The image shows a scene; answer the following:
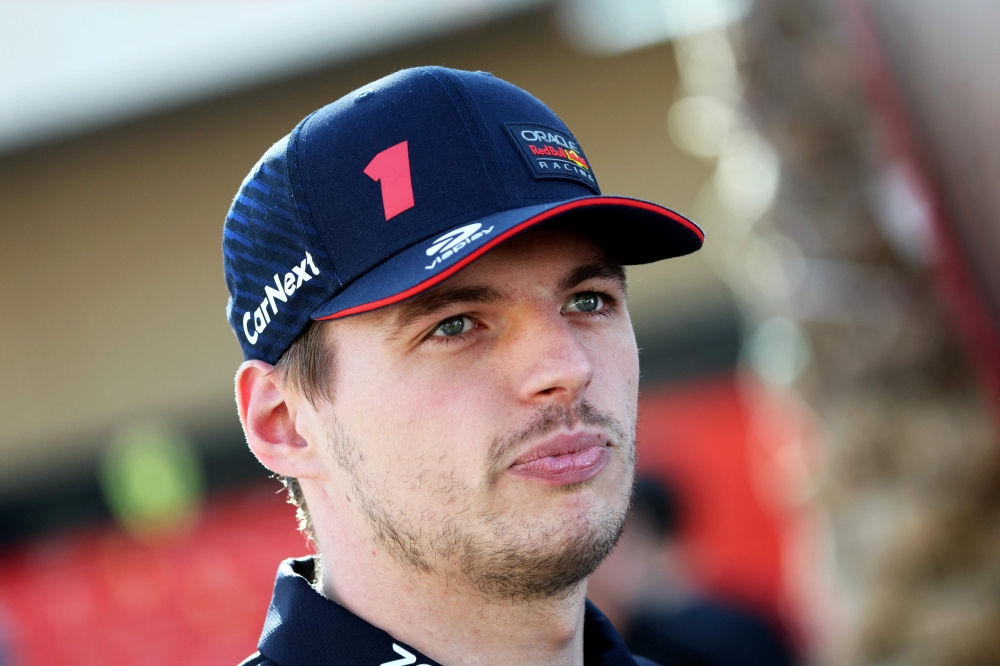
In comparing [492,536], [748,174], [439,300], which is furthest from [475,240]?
[748,174]

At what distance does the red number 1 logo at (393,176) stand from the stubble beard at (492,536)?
347mm

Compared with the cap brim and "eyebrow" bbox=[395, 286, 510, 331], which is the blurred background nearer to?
the cap brim

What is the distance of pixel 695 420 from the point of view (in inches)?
203

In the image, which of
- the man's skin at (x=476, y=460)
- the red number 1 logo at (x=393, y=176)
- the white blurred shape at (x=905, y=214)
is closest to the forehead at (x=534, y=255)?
the man's skin at (x=476, y=460)

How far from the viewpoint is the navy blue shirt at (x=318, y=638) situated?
143cm

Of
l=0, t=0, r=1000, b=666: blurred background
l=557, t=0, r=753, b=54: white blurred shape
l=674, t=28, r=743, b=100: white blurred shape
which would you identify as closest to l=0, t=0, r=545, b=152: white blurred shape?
l=0, t=0, r=1000, b=666: blurred background

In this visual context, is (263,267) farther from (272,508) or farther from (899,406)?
(272,508)

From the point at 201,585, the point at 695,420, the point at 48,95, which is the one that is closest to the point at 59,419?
the point at 201,585

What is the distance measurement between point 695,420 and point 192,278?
3.24 metres

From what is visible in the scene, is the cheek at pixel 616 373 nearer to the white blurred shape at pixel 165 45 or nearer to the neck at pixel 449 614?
the neck at pixel 449 614

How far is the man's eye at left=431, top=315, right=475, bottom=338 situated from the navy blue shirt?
0.41 meters

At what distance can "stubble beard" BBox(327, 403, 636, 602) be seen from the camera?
1.46 metres

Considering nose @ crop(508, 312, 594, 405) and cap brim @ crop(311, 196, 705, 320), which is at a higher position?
cap brim @ crop(311, 196, 705, 320)

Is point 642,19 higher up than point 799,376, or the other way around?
point 642,19
